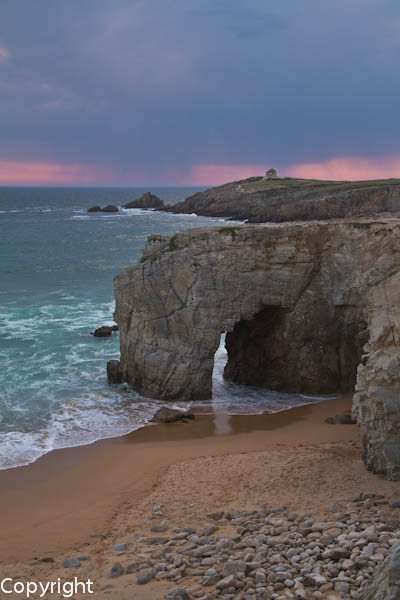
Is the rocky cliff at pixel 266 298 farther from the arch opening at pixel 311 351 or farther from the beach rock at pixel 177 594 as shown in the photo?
the beach rock at pixel 177 594

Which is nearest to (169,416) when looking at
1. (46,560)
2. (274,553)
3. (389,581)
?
(46,560)

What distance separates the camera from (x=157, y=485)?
1450cm

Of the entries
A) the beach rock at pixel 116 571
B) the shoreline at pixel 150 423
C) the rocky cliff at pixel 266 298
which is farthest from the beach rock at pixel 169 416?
the beach rock at pixel 116 571

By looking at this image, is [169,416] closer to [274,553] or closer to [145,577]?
[145,577]

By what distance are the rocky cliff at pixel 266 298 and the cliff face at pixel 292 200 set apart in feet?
136

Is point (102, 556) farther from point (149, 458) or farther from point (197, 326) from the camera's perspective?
point (197, 326)

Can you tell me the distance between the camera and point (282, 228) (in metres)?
21.2

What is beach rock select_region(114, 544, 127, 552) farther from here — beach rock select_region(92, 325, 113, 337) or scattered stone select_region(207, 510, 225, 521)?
beach rock select_region(92, 325, 113, 337)

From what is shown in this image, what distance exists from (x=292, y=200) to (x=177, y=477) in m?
75.9

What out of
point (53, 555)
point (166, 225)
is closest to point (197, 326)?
point (53, 555)

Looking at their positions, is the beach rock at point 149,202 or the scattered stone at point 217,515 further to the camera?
the beach rock at point 149,202

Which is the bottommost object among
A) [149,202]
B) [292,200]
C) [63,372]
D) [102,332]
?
[63,372]

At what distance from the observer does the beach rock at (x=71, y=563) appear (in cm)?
1069

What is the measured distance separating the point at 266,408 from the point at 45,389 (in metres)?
9.13
